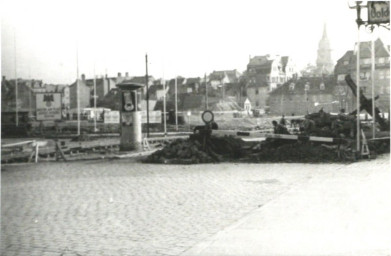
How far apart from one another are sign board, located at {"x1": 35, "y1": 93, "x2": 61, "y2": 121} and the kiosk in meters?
5.96

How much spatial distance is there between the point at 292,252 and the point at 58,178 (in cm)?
806

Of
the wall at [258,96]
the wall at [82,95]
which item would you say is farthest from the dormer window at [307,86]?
the wall at [82,95]

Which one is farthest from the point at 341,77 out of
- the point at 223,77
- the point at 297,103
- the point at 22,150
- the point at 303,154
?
the point at 303,154

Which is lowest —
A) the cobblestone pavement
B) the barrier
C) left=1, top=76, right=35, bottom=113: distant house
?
the cobblestone pavement

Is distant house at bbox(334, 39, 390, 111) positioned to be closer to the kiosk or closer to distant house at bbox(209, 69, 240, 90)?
the kiosk

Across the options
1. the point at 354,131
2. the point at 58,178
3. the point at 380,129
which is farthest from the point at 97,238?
the point at 380,129

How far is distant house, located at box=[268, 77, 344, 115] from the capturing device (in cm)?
6415

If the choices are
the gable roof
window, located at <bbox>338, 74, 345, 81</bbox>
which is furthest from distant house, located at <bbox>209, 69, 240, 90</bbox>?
the gable roof

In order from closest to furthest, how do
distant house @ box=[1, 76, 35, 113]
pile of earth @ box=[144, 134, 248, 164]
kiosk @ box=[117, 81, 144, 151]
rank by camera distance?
distant house @ box=[1, 76, 35, 113], pile of earth @ box=[144, 134, 248, 164], kiosk @ box=[117, 81, 144, 151]

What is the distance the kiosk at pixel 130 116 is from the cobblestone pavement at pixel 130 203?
19.3 ft

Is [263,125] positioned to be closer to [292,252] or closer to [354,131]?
[354,131]

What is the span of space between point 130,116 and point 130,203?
11.7 m

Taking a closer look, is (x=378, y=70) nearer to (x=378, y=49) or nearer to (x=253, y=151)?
(x=378, y=49)

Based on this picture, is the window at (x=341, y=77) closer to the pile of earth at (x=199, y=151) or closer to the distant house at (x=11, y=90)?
the distant house at (x=11, y=90)
